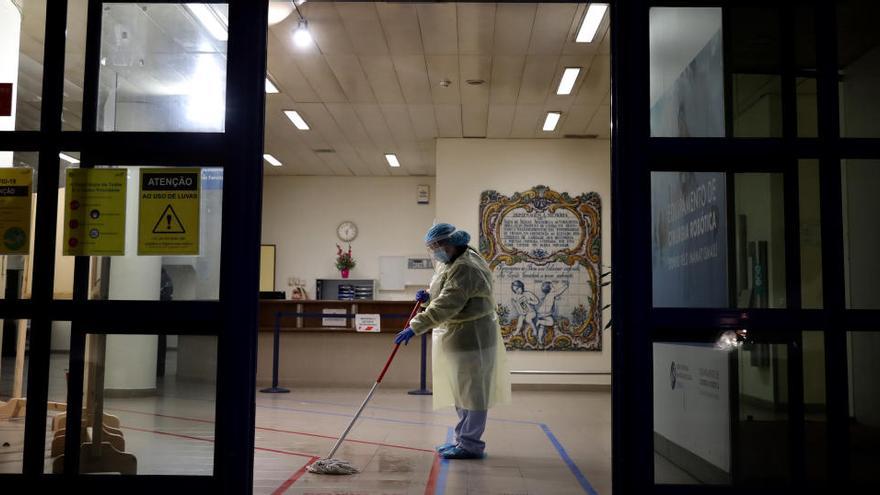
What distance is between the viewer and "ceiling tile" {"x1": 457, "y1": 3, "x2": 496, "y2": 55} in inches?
226

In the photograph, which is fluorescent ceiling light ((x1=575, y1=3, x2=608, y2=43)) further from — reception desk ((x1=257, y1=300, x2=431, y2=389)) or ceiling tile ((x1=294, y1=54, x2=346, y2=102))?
reception desk ((x1=257, y1=300, x2=431, y2=389))

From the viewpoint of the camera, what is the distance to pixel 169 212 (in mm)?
2555

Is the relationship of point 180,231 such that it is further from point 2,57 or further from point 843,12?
point 843,12

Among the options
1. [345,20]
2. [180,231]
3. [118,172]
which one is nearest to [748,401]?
[180,231]

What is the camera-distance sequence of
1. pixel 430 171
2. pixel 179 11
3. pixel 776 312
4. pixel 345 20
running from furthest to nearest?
pixel 430 171, pixel 345 20, pixel 179 11, pixel 776 312

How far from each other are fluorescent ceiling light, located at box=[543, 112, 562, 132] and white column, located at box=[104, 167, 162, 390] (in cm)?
655

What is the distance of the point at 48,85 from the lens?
2566 mm

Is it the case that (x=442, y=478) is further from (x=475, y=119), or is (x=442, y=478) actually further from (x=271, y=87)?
(x=475, y=119)

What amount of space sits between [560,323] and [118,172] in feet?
24.8

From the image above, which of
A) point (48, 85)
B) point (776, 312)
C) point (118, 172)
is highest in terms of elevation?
point (48, 85)

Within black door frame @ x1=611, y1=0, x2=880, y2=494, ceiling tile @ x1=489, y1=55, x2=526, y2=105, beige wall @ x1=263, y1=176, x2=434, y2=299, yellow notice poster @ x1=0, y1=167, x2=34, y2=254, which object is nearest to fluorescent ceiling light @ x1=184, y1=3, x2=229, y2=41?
yellow notice poster @ x1=0, y1=167, x2=34, y2=254

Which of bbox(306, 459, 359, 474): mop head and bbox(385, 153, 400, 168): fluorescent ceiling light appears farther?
bbox(385, 153, 400, 168): fluorescent ceiling light

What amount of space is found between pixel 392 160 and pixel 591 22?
6.15 metres

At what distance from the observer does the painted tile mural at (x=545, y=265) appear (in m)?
9.62
